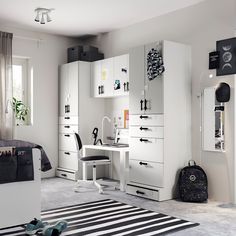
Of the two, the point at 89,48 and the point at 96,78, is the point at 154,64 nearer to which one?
the point at 96,78

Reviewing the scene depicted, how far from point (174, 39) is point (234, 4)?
99cm

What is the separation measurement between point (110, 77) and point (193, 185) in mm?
2248

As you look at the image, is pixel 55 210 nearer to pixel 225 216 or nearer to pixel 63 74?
pixel 225 216

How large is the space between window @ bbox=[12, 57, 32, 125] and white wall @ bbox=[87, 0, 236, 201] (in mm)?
2290

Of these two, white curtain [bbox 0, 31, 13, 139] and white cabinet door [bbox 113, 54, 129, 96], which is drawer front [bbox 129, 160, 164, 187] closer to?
white cabinet door [bbox 113, 54, 129, 96]

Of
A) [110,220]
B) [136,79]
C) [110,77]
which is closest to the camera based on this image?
[110,220]

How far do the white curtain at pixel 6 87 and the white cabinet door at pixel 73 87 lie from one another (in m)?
1.02

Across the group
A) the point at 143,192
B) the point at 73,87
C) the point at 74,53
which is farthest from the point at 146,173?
the point at 74,53

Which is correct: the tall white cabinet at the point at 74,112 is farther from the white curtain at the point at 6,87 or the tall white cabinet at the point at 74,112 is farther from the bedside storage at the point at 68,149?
the white curtain at the point at 6,87

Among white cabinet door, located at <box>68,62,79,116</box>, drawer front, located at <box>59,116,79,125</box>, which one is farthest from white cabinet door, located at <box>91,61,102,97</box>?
drawer front, located at <box>59,116,79,125</box>

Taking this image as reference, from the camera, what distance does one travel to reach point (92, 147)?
526cm

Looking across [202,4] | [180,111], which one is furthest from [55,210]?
[202,4]

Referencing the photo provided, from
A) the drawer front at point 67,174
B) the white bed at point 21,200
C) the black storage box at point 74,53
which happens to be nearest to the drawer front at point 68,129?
the drawer front at point 67,174

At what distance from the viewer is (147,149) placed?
14.4 ft
